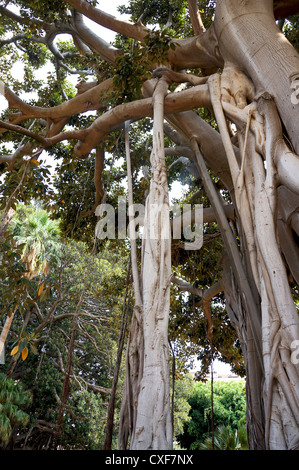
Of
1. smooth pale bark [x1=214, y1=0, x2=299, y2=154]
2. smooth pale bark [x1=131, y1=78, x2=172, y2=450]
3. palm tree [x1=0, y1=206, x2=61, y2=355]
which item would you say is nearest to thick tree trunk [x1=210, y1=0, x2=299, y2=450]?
smooth pale bark [x1=214, y1=0, x2=299, y2=154]

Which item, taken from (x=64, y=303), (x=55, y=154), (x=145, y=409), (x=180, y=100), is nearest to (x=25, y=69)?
(x=55, y=154)

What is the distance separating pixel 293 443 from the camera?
1616mm

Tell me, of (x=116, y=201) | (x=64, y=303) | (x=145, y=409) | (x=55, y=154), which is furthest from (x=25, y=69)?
(x=145, y=409)

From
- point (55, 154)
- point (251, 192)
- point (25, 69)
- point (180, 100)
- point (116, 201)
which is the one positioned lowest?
point (251, 192)

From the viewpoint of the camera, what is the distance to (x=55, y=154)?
5.64 meters

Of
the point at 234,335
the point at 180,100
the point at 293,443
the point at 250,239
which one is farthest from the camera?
the point at 234,335

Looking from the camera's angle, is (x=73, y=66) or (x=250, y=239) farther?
(x=73, y=66)

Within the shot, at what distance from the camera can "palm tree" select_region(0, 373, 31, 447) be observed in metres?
6.85

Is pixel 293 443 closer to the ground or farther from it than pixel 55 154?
closer to the ground

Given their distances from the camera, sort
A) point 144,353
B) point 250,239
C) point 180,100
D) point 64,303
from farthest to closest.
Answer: point 64,303 < point 180,100 < point 250,239 < point 144,353

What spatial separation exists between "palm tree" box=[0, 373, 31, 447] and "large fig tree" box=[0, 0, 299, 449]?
4721 mm

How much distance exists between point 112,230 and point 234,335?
2714mm

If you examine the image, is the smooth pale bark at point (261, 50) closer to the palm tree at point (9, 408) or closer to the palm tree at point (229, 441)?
the palm tree at point (229, 441)
